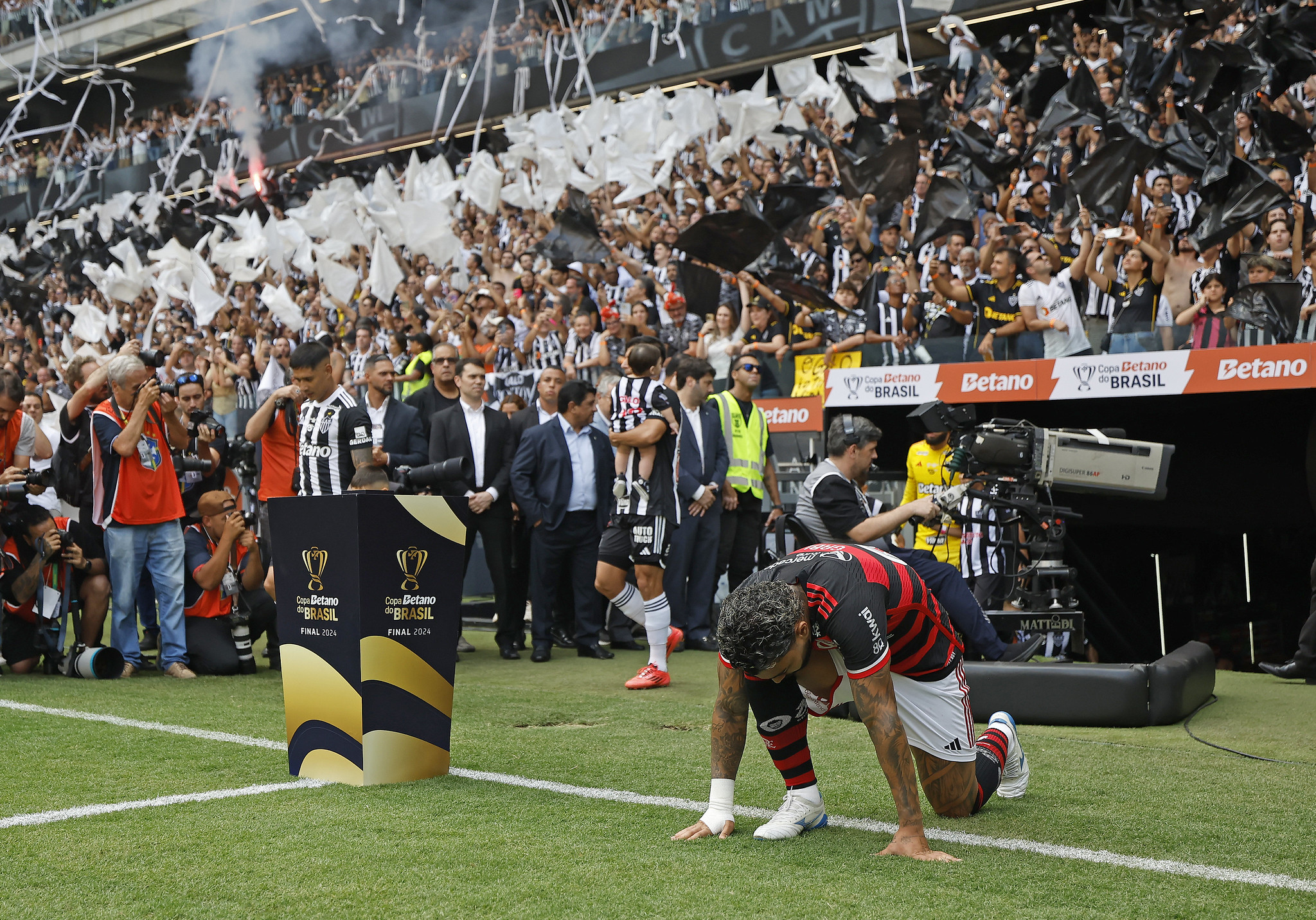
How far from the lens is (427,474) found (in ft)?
22.7

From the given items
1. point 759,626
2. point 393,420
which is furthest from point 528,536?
point 759,626

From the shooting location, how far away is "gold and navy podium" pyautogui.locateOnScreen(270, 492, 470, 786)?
4.58 m

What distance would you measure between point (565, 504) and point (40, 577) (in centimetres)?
343

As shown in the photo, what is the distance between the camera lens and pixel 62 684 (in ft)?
23.8

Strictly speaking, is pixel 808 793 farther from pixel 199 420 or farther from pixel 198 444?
pixel 198 444

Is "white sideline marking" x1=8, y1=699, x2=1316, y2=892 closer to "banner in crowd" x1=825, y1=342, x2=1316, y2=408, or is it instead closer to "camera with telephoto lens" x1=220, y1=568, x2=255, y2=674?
"camera with telephoto lens" x1=220, y1=568, x2=255, y2=674

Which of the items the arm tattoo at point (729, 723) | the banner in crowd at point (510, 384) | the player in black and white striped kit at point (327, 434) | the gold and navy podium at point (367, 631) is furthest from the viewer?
the banner in crowd at point (510, 384)

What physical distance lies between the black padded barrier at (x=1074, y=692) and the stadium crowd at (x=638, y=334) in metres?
0.62

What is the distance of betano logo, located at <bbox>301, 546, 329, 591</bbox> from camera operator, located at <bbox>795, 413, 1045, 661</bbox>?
284 centimetres

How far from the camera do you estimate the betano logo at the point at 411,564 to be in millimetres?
4684

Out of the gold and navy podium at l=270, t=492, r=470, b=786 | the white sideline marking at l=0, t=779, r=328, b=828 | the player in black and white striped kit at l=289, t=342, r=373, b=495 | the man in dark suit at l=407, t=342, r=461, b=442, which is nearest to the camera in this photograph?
the white sideline marking at l=0, t=779, r=328, b=828

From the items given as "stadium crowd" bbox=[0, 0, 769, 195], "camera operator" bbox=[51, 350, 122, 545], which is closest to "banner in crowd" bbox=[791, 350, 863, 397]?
"camera operator" bbox=[51, 350, 122, 545]

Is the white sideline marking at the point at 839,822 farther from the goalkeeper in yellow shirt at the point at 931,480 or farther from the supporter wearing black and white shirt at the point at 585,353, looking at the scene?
the supporter wearing black and white shirt at the point at 585,353

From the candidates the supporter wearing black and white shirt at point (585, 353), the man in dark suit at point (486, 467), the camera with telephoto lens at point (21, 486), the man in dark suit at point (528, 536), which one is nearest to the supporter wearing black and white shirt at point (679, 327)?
the supporter wearing black and white shirt at point (585, 353)
